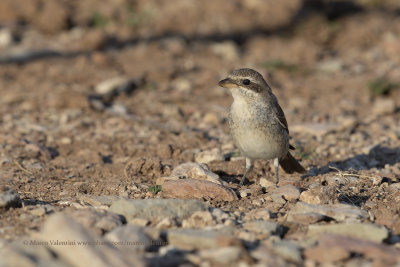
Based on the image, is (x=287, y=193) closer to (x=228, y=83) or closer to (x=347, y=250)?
(x=228, y=83)

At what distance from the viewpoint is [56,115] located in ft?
29.8

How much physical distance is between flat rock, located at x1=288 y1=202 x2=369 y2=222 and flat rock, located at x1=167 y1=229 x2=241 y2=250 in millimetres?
967

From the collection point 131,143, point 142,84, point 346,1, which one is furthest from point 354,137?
point 346,1

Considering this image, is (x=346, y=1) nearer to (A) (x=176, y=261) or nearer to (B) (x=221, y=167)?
(B) (x=221, y=167)

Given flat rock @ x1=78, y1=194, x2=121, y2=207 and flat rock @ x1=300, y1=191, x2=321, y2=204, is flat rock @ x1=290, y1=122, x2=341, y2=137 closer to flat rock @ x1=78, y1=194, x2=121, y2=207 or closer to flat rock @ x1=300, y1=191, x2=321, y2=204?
flat rock @ x1=300, y1=191, x2=321, y2=204

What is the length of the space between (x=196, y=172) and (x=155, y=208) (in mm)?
1458

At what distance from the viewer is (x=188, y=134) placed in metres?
8.32

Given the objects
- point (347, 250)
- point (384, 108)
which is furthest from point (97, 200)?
point (384, 108)

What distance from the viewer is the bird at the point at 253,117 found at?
6.32 metres

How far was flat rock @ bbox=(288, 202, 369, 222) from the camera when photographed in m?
5.03

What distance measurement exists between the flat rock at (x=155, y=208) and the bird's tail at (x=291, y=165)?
2.17m

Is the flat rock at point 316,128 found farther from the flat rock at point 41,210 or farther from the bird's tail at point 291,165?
the flat rock at point 41,210

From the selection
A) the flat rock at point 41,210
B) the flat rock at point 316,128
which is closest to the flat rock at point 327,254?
the flat rock at point 41,210

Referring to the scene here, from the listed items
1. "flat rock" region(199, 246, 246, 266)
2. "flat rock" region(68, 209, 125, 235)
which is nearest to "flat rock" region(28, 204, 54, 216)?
"flat rock" region(68, 209, 125, 235)
